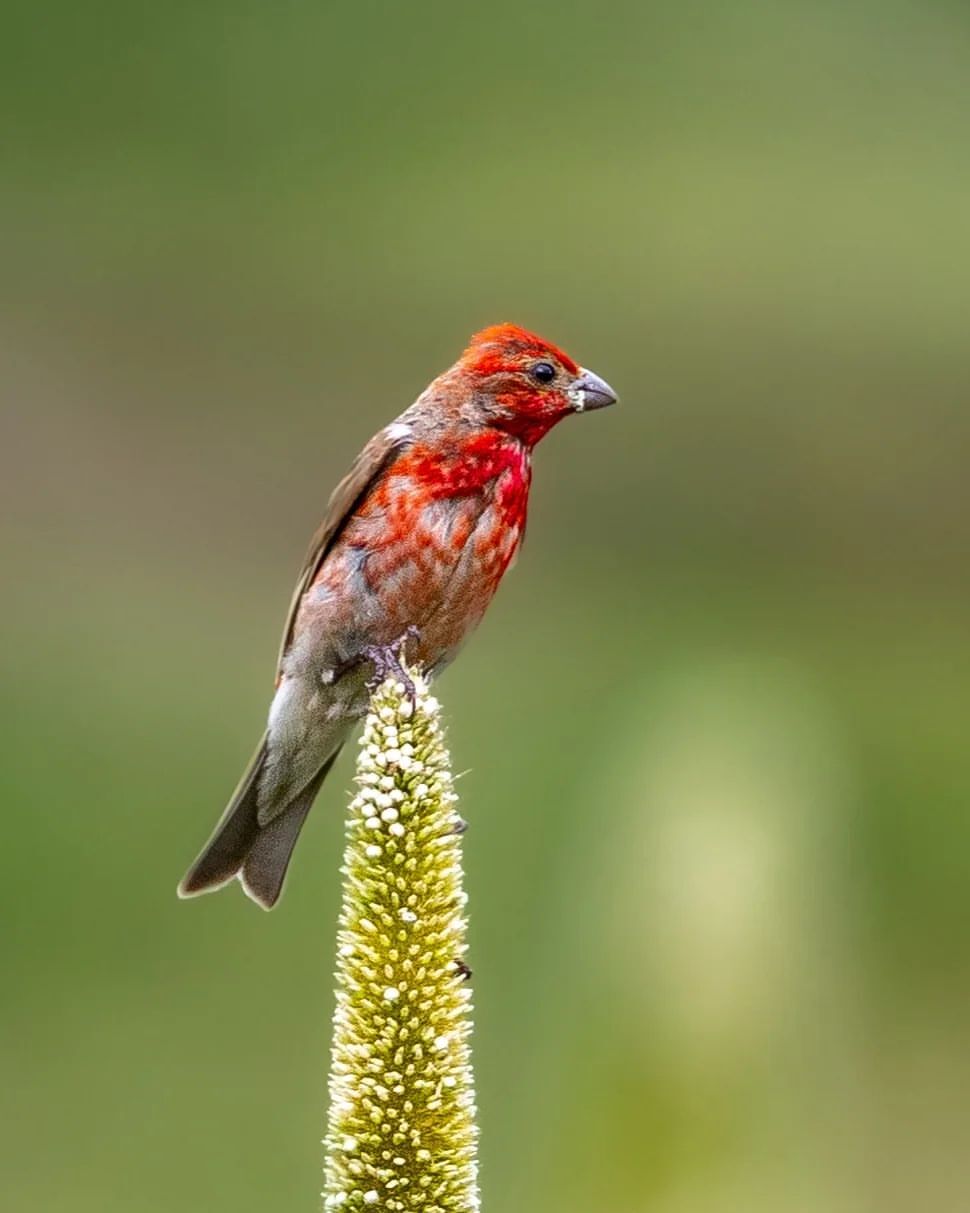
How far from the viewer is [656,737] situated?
18.0 ft

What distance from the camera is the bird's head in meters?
5.43

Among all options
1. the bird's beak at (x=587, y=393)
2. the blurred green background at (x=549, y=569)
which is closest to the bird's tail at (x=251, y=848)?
the blurred green background at (x=549, y=569)

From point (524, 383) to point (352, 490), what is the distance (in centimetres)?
56

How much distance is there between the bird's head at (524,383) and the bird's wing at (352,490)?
248 mm

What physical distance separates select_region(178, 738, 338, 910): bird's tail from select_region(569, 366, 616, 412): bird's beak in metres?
1.21

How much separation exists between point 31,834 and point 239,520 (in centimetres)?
585

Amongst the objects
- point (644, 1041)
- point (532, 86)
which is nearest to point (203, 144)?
point (532, 86)

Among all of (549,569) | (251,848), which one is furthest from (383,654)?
(549,569)

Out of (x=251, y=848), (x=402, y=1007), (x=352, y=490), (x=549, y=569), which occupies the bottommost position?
(x=402, y=1007)

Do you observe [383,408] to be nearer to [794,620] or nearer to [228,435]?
[228,435]

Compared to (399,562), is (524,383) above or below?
above

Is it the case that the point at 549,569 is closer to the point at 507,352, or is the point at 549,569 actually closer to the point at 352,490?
the point at 507,352

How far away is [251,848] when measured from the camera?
519 centimetres

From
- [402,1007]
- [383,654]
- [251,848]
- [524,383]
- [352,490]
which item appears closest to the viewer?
[402,1007]
